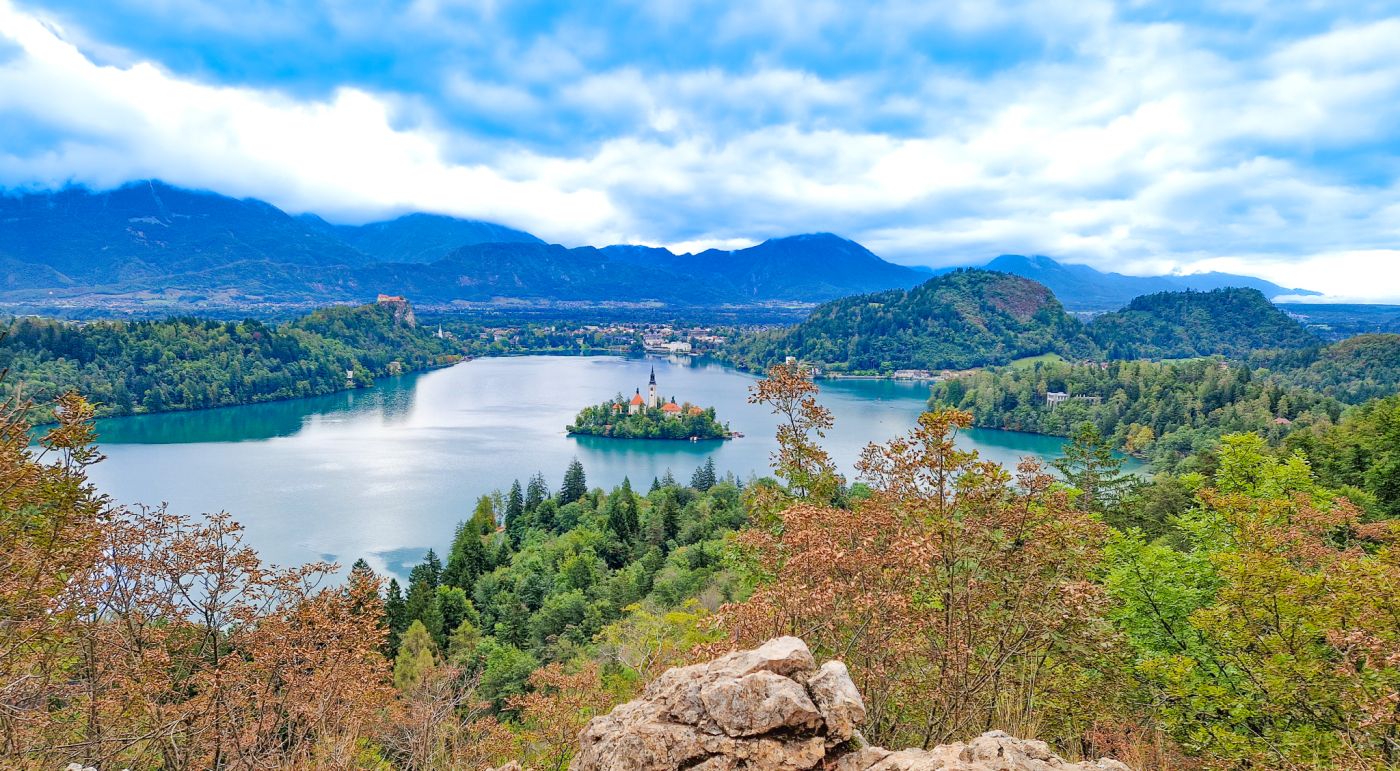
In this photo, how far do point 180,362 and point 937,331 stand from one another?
329ft

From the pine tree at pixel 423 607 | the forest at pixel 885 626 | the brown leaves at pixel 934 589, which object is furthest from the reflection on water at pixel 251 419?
the brown leaves at pixel 934 589

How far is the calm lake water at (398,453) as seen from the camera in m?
33.3

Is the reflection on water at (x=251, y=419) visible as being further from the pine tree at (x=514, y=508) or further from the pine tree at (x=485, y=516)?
the pine tree at (x=514, y=508)

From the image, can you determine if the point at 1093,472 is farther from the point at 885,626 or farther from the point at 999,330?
the point at 999,330

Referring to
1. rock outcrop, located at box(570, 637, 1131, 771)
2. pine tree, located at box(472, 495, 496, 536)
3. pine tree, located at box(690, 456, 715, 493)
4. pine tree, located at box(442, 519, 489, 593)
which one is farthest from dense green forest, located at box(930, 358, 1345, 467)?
rock outcrop, located at box(570, 637, 1131, 771)

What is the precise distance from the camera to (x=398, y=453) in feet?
158

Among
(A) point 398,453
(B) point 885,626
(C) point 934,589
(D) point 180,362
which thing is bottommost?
(A) point 398,453

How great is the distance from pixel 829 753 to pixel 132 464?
52552mm

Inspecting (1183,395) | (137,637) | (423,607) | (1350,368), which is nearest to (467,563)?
(423,607)

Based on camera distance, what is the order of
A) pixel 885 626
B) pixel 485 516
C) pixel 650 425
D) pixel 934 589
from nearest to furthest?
pixel 885 626 → pixel 934 589 → pixel 485 516 → pixel 650 425

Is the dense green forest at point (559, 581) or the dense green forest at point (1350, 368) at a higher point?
the dense green forest at point (1350, 368)

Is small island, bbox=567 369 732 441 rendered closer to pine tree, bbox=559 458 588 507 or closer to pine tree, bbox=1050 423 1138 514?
pine tree, bbox=559 458 588 507

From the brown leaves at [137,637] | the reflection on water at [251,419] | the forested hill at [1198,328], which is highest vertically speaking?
the forested hill at [1198,328]

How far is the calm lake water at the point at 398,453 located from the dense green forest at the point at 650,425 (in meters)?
1.67
